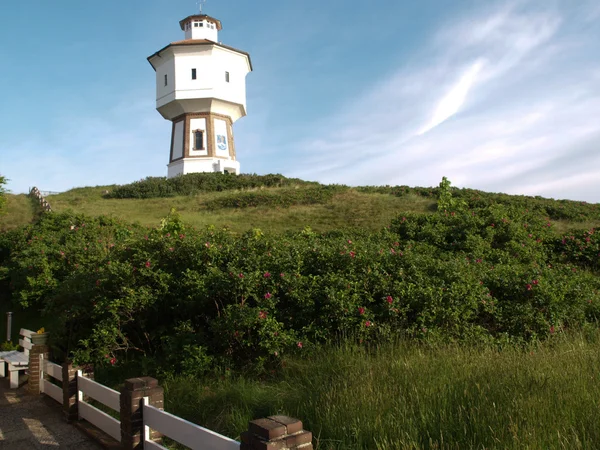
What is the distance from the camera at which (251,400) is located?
196 inches

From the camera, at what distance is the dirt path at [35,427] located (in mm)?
5562

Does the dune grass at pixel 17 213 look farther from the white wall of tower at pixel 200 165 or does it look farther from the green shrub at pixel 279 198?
the white wall of tower at pixel 200 165

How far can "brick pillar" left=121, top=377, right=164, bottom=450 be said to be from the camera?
4.73 meters

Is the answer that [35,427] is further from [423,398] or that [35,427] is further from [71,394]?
[423,398]

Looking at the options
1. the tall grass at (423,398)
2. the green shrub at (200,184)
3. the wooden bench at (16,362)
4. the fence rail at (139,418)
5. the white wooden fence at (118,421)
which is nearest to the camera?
the fence rail at (139,418)

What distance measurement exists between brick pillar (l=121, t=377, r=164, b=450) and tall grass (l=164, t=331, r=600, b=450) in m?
0.60

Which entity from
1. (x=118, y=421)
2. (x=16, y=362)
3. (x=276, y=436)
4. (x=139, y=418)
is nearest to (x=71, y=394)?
(x=118, y=421)

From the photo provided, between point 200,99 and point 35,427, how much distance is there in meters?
36.2

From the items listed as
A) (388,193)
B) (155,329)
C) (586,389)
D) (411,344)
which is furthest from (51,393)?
(388,193)

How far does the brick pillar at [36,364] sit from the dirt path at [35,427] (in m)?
0.16

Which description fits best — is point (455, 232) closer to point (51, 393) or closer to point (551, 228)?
point (551, 228)

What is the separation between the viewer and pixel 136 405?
4.73 meters

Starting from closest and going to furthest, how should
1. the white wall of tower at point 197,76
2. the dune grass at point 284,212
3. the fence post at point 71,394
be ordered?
the fence post at point 71,394, the dune grass at point 284,212, the white wall of tower at point 197,76

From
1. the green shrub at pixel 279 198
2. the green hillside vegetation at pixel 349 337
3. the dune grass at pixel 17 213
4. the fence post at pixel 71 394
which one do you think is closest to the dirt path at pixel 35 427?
the fence post at pixel 71 394
